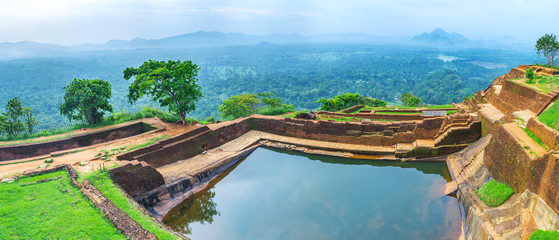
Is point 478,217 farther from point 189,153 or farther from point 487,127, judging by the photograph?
point 189,153

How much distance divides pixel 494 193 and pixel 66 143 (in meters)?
21.2

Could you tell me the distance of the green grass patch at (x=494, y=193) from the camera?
422 inches

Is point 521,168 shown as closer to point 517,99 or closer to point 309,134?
point 517,99

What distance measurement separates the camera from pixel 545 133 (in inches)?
426

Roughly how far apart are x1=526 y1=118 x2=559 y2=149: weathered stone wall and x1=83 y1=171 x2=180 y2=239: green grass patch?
12868 mm

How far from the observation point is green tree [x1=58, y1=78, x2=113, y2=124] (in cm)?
1936

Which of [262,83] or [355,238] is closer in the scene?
[355,238]

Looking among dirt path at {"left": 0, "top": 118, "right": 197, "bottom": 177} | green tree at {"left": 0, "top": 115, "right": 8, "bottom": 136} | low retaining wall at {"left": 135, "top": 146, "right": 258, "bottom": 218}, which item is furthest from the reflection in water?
green tree at {"left": 0, "top": 115, "right": 8, "bottom": 136}

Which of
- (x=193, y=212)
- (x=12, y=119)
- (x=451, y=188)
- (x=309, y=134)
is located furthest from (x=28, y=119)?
(x=451, y=188)

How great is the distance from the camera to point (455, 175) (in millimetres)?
14586

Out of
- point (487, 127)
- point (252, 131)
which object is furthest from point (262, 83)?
point (487, 127)

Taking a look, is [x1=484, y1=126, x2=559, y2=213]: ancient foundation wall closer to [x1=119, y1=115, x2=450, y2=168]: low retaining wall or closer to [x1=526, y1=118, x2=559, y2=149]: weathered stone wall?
[x1=526, y1=118, x2=559, y2=149]: weathered stone wall

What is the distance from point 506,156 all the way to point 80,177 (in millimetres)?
17065

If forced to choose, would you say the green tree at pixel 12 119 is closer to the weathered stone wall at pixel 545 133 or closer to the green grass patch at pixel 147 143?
the green grass patch at pixel 147 143
